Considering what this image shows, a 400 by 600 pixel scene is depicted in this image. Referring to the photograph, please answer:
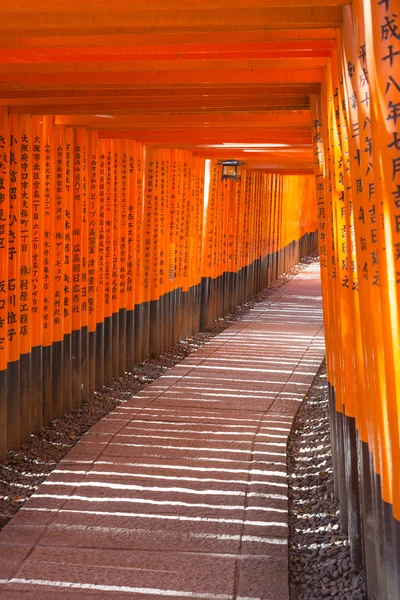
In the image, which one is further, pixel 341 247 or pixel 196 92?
pixel 196 92

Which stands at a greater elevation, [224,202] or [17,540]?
[224,202]

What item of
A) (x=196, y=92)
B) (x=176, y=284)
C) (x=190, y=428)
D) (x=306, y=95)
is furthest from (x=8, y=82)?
(x=176, y=284)

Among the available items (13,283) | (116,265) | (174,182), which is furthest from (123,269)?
(13,283)

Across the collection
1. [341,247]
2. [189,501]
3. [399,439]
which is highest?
[341,247]

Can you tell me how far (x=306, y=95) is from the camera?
271 inches

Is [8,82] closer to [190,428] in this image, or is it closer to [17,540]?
[17,540]

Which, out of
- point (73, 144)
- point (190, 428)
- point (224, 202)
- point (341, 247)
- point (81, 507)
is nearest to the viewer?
point (341, 247)

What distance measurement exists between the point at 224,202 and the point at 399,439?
14412 mm

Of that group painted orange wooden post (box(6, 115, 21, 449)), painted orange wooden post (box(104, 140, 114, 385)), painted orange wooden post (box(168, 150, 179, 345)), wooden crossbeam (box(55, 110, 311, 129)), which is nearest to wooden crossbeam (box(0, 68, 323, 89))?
painted orange wooden post (box(6, 115, 21, 449))

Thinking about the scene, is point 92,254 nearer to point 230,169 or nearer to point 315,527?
point 230,169

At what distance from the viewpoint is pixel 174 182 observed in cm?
1297

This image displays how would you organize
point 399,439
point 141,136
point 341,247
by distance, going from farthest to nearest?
point 141,136 → point 341,247 → point 399,439

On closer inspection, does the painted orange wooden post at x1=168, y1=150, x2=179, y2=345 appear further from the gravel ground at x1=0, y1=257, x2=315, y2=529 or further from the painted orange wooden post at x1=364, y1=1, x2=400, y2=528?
the painted orange wooden post at x1=364, y1=1, x2=400, y2=528

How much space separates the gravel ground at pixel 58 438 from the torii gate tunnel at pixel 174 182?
0.48ft
